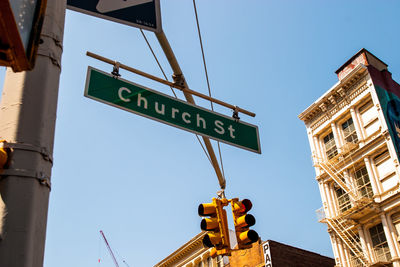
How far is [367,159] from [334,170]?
2945mm

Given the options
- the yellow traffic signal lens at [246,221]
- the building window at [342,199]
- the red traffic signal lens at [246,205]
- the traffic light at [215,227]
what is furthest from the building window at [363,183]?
the traffic light at [215,227]

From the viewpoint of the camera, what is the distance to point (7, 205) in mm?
2729

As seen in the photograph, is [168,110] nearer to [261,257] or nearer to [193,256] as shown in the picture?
[261,257]

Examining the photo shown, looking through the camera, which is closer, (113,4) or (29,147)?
(29,147)

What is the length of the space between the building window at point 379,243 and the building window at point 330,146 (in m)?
6.21

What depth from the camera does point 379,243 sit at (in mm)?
26656

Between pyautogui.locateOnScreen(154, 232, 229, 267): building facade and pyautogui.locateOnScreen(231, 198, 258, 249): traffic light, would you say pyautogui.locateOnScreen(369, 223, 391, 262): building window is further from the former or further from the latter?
pyautogui.locateOnScreen(231, 198, 258, 249): traffic light

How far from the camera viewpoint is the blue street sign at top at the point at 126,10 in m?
4.98

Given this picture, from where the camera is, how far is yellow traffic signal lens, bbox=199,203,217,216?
28.0ft

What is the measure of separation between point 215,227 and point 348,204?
898 inches

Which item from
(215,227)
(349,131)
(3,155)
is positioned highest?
(349,131)

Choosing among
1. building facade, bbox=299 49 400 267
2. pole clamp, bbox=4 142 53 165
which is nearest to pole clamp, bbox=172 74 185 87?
pole clamp, bbox=4 142 53 165

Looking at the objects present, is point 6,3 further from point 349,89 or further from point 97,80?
point 349,89

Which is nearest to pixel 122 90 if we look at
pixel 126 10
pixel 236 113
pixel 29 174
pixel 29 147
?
pixel 126 10
